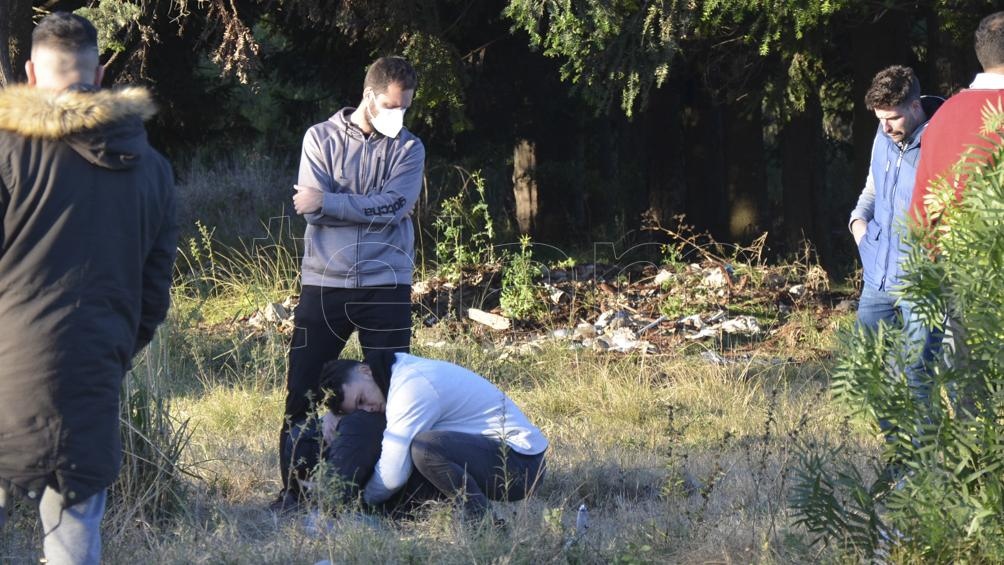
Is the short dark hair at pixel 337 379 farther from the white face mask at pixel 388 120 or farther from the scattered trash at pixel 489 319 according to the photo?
the scattered trash at pixel 489 319

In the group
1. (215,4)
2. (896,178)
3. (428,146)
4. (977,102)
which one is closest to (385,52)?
(215,4)

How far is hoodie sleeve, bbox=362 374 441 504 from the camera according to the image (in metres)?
4.58

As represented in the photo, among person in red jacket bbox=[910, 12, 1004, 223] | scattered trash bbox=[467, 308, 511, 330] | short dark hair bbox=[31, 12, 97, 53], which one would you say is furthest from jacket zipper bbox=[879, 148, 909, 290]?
scattered trash bbox=[467, 308, 511, 330]

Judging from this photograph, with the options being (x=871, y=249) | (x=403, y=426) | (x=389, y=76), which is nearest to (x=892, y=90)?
(x=871, y=249)

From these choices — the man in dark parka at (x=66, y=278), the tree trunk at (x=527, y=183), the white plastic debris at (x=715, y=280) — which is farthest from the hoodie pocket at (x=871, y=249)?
the tree trunk at (x=527, y=183)

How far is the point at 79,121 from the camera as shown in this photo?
303 centimetres

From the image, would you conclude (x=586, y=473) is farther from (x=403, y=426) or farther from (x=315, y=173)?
(x=315, y=173)

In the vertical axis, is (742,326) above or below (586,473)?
below

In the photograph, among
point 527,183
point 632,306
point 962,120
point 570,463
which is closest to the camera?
point 962,120

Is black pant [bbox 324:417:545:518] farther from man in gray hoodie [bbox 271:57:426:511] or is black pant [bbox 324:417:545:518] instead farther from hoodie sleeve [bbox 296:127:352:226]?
hoodie sleeve [bbox 296:127:352:226]

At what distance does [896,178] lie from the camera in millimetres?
5164

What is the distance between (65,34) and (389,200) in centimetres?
238

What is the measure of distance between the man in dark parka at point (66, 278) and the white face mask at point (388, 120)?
224 cm

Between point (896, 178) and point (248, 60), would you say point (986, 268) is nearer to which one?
point (896, 178)
